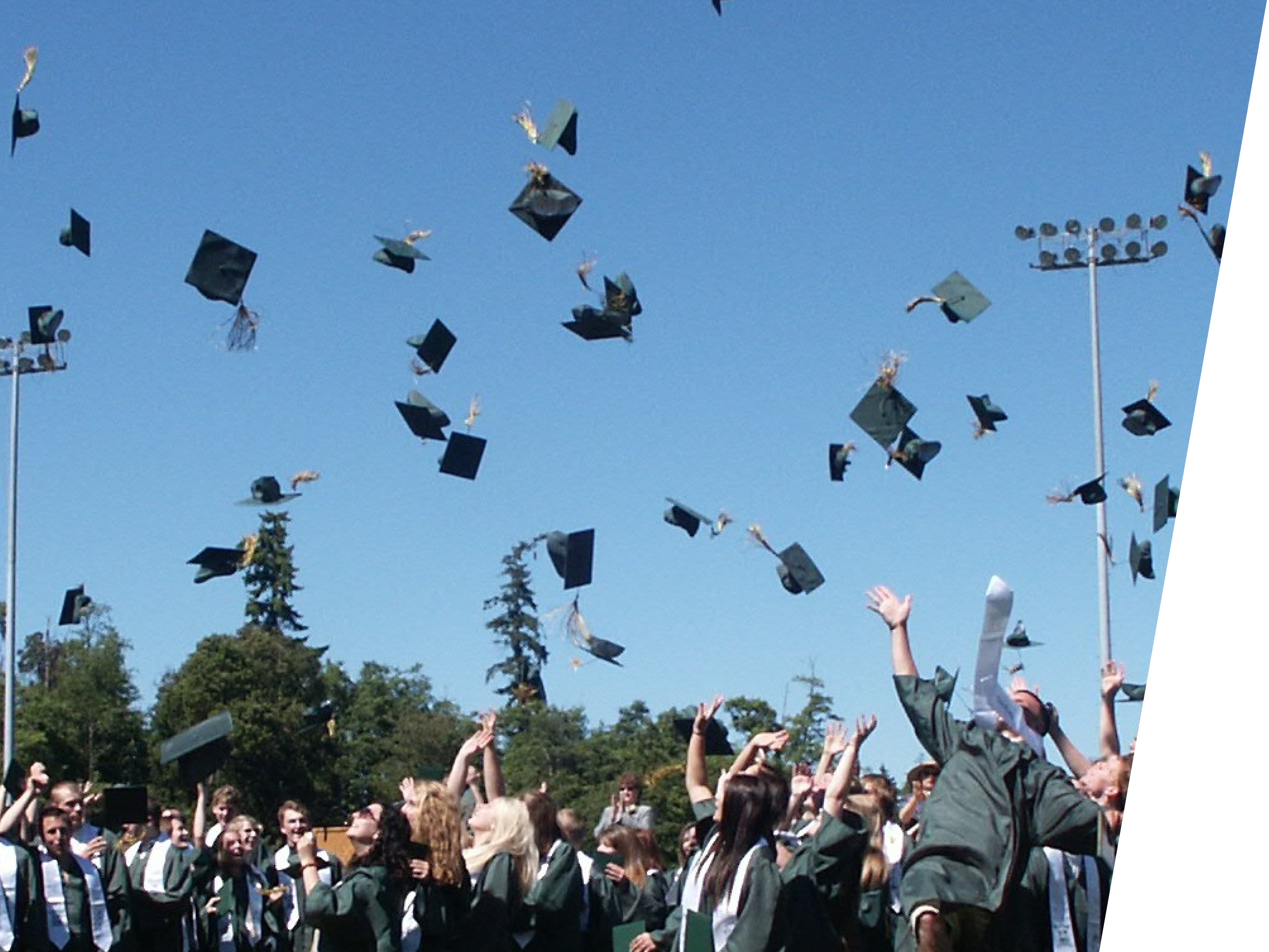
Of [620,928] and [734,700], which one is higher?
[734,700]

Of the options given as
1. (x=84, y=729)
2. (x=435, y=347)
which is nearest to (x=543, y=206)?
(x=435, y=347)

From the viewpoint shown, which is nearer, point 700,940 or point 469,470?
point 700,940

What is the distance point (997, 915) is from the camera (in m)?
5.11

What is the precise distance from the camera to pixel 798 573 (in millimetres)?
11766

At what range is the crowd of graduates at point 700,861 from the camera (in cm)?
532

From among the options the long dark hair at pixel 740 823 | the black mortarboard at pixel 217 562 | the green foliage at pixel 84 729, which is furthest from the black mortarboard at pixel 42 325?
the green foliage at pixel 84 729

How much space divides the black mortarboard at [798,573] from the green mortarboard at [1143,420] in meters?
3.04

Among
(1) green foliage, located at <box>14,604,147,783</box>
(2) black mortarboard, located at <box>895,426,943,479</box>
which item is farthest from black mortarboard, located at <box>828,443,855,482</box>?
(1) green foliage, located at <box>14,604,147,783</box>

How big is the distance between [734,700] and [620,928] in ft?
56.9

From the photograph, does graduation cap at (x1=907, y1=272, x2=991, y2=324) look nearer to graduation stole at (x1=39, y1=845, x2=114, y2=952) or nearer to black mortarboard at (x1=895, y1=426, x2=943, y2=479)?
black mortarboard at (x1=895, y1=426, x2=943, y2=479)

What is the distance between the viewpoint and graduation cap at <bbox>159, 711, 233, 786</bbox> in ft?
30.6

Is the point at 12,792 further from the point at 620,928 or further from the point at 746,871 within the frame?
the point at 746,871

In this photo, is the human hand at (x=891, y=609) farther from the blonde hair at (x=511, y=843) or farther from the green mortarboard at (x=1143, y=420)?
the green mortarboard at (x=1143, y=420)

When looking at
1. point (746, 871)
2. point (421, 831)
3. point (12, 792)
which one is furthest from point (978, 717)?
point (12, 792)
